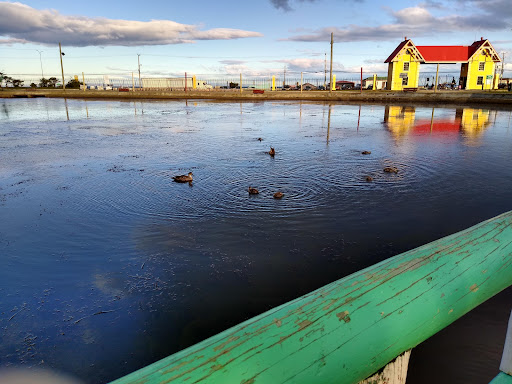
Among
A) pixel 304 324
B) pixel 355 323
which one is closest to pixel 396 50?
pixel 355 323

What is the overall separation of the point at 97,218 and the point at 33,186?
3.45 metres

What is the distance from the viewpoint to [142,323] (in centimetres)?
411

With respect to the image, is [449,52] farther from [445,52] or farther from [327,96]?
[327,96]

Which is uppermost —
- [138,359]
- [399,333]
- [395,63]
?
[395,63]

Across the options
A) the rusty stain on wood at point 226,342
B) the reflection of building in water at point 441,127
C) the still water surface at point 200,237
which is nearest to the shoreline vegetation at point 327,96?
the reflection of building in water at point 441,127

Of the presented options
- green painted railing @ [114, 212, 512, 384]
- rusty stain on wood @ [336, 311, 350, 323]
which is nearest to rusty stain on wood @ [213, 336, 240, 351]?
green painted railing @ [114, 212, 512, 384]

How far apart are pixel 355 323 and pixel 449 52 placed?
64025mm

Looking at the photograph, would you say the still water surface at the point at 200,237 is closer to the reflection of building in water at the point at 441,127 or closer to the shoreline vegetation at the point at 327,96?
the reflection of building in water at the point at 441,127

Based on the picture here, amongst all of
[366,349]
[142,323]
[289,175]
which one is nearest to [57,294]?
[142,323]

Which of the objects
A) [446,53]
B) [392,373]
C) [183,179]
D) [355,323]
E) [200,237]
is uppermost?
[446,53]

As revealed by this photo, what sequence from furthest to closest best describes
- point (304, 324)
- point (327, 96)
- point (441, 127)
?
point (327, 96) → point (441, 127) → point (304, 324)

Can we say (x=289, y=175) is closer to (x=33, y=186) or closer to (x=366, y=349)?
(x=33, y=186)

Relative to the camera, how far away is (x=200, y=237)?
6219mm

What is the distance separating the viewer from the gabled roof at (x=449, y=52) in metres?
52.0
